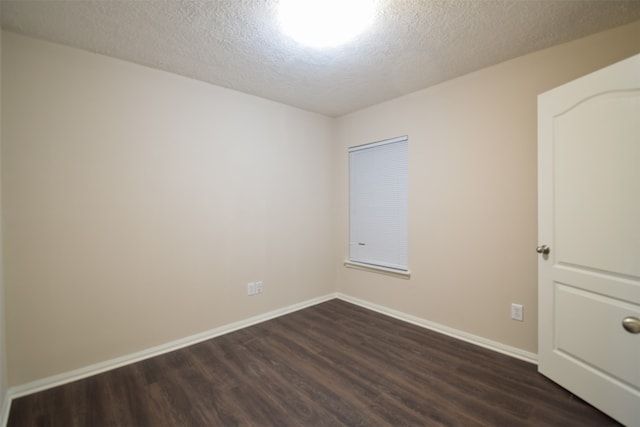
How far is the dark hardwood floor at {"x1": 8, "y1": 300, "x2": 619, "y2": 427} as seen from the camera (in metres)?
1.70

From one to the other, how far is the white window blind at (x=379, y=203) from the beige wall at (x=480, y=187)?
5.7 inches

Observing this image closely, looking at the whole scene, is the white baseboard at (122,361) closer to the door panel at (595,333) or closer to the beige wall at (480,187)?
the beige wall at (480,187)

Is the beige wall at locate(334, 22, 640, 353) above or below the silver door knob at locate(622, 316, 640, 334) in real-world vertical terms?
above

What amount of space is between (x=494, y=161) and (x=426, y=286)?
137 cm

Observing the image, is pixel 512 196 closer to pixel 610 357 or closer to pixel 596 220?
pixel 596 220

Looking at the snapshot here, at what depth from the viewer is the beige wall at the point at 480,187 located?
226 centimetres

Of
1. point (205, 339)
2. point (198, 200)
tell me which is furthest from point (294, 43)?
point (205, 339)

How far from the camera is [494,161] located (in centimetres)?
247

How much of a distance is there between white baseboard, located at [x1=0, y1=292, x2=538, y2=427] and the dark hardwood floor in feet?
0.20

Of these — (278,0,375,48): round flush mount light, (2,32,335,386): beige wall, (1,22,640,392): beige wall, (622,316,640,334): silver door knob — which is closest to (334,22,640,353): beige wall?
(1,22,640,392): beige wall

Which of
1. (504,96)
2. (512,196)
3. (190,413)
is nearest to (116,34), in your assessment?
(190,413)

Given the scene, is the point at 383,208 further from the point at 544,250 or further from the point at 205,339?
the point at 205,339

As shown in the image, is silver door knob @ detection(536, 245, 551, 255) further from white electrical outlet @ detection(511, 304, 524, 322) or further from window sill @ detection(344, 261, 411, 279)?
window sill @ detection(344, 261, 411, 279)

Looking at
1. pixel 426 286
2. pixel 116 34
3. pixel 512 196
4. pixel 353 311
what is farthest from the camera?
pixel 353 311
